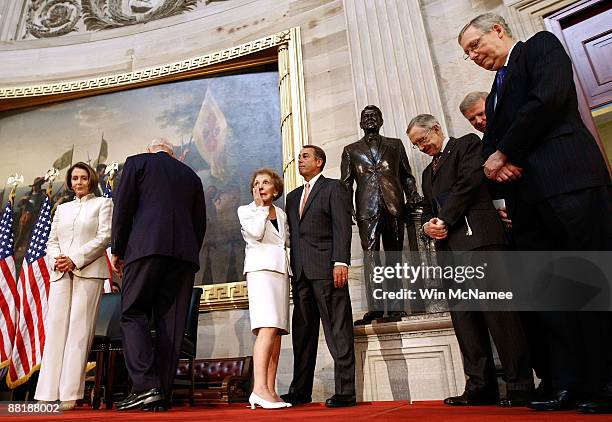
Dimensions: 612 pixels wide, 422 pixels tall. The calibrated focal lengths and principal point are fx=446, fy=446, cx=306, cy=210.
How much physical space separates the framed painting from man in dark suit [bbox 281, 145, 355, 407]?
6.98 ft

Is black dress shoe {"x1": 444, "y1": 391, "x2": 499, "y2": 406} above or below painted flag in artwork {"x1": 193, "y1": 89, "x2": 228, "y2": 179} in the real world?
below

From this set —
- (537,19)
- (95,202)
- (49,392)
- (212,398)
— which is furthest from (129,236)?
(537,19)

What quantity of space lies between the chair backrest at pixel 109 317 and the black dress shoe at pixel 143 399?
1901 mm

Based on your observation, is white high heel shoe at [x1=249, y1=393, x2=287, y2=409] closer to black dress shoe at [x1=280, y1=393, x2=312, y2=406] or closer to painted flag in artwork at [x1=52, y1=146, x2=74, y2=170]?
black dress shoe at [x1=280, y1=393, x2=312, y2=406]

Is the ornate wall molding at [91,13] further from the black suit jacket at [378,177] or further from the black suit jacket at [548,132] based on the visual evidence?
the black suit jacket at [548,132]

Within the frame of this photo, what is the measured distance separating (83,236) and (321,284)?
6.14 feet

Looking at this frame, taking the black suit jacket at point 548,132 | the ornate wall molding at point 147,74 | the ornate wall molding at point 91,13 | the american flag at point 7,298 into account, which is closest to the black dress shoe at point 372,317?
the black suit jacket at point 548,132

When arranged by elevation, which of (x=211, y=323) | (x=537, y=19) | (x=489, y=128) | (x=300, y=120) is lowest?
(x=211, y=323)

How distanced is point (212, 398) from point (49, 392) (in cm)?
144

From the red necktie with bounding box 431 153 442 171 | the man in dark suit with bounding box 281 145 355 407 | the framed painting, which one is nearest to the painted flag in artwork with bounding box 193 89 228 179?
the framed painting

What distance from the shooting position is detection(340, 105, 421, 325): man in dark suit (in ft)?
12.8

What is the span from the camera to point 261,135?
591cm

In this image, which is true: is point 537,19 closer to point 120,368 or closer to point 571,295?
point 571,295

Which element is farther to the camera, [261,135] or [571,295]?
[261,135]
